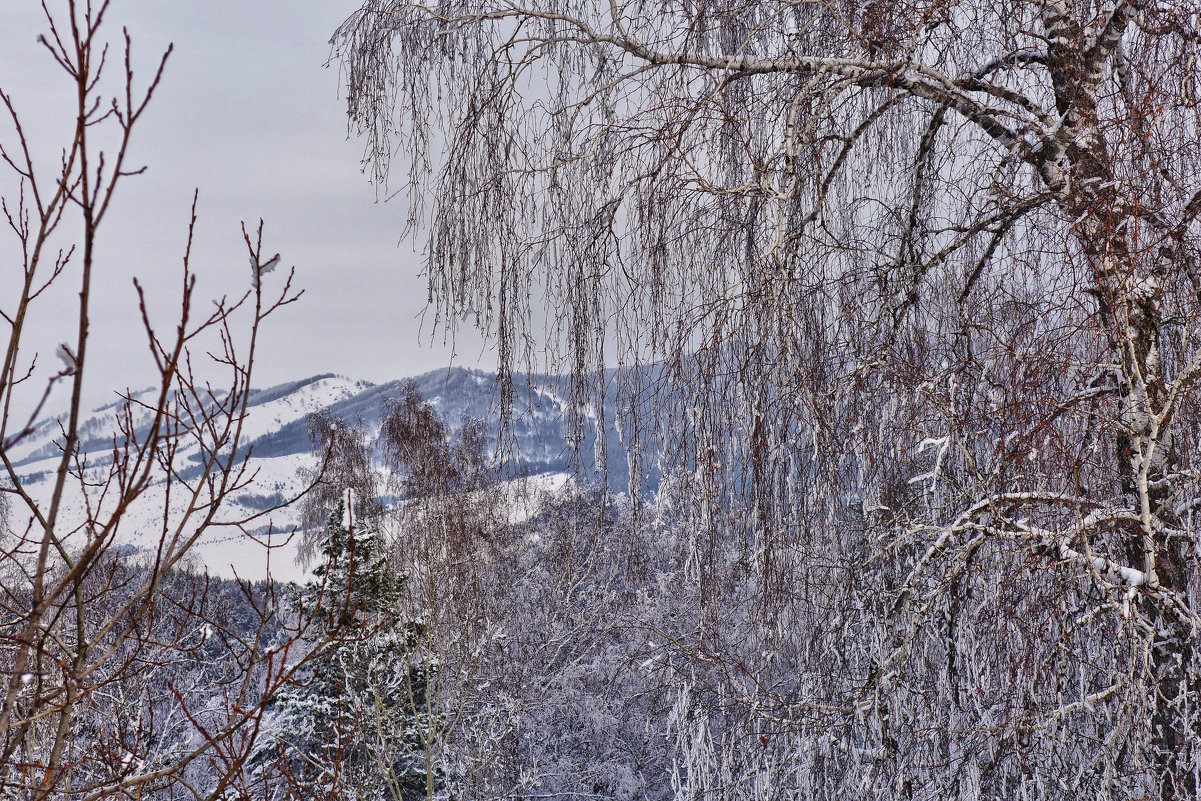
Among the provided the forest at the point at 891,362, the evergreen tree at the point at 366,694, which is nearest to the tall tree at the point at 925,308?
the forest at the point at 891,362

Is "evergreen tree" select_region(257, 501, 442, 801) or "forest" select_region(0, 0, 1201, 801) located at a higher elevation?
"forest" select_region(0, 0, 1201, 801)

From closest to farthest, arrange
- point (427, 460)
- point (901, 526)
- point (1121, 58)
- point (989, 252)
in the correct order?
1. point (1121, 58)
2. point (989, 252)
3. point (901, 526)
4. point (427, 460)

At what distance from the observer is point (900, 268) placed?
2.49 metres

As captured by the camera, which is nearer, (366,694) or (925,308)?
(925,308)

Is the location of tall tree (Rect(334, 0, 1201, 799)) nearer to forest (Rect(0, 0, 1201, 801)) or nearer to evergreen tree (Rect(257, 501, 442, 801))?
forest (Rect(0, 0, 1201, 801))

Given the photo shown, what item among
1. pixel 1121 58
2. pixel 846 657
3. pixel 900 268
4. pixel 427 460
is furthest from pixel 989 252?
pixel 427 460

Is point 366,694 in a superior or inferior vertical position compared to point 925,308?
inferior

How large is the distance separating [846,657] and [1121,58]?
185 cm

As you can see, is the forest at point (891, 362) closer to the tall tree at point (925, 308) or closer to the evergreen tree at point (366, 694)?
the tall tree at point (925, 308)

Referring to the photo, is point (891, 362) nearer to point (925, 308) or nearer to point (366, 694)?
point (925, 308)

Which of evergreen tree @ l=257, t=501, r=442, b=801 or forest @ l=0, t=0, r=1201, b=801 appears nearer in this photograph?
forest @ l=0, t=0, r=1201, b=801

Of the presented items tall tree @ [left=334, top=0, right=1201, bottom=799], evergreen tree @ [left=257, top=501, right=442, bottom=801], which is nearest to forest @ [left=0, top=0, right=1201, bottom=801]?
tall tree @ [left=334, top=0, right=1201, bottom=799]

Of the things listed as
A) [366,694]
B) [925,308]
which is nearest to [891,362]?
[925,308]

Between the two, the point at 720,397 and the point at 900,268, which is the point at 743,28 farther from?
the point at 720,397
